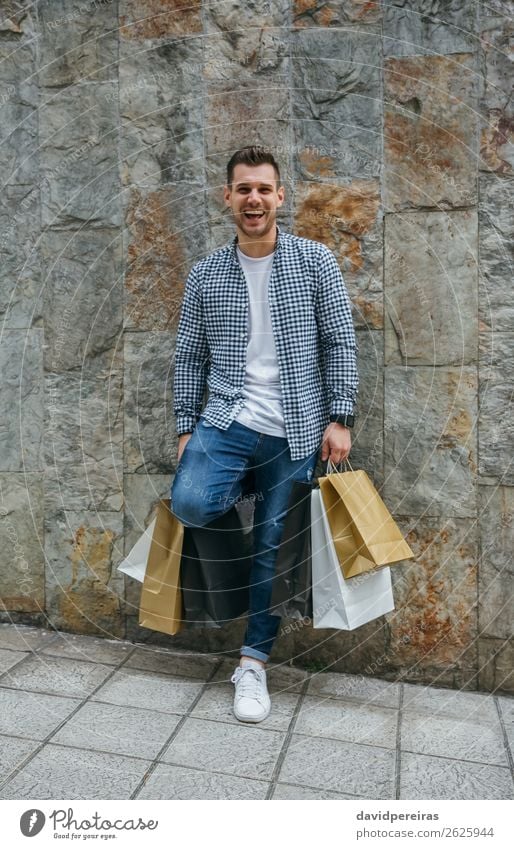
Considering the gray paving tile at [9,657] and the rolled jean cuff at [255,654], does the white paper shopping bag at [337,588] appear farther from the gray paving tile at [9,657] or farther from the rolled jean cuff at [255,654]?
the gray paving tile at [9,657]

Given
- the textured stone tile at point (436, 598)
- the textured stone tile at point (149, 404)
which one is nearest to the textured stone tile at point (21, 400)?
the textured stone tile at point (149, 404)

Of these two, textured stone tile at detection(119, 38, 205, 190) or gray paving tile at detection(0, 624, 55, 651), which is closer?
textured stone tile at detection(119, 38, 205, 190)

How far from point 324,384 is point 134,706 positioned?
1.37 m

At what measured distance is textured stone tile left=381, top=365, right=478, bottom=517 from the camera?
3.13 metres

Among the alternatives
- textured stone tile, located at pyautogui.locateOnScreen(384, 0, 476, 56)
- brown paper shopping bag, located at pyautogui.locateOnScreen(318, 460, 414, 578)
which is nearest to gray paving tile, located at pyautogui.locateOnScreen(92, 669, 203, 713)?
brown paper shopping bag, located at pyautogui.locateOnScreen(318, 460, 414, 578)

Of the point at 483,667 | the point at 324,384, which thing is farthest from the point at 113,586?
the point at 483,667

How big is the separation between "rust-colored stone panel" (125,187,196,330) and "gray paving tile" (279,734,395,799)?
5.67ft

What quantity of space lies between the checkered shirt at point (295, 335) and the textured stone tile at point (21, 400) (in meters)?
0.95

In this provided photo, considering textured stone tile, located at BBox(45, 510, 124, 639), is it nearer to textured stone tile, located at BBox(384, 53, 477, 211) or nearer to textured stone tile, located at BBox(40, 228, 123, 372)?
textured stone tile, located at BBox(40, 228, 123, 372)

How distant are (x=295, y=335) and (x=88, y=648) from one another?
1.63 metres

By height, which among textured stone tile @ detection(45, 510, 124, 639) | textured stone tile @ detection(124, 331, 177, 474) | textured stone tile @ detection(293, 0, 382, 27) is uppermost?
textured stone tile @ detection(293, 0, 382, 27)

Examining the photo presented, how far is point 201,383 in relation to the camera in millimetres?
3100
